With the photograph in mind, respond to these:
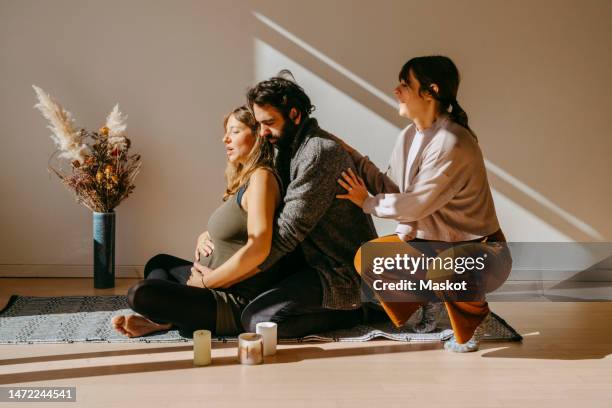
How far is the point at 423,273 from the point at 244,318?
754mm

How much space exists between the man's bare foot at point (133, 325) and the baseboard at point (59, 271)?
113 centimetres

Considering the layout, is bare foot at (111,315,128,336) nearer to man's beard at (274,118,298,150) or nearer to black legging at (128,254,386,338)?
black legging at (128,254,386,338)

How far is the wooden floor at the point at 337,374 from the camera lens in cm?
222

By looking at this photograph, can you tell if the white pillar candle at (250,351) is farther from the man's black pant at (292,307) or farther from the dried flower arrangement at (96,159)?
the dried flower arrangement at (96,159)

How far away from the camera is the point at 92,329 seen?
9.63 feet

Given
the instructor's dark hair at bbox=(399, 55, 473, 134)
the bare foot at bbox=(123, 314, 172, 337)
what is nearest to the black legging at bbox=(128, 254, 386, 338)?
the bare foot at bbox=(123, 314, 172, 337)

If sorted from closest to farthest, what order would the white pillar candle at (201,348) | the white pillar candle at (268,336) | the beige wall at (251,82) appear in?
the white pillar candle at (201,348), the white pillar candle at (268,336), the beige wall at (251,82)

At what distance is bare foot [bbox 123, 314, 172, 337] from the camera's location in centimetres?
283

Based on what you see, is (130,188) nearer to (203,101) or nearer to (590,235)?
(203,101)

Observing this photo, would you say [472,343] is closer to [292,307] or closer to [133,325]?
[292,307]

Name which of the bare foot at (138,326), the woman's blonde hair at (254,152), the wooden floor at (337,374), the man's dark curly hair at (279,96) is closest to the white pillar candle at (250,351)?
the wooden floor at (337,374)

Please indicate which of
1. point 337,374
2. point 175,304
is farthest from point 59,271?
point 337,374

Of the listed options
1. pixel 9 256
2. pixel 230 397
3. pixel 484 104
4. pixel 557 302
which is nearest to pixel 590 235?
pixel 557 302

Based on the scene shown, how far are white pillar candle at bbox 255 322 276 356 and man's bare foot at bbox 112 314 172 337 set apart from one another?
21.0 inches
